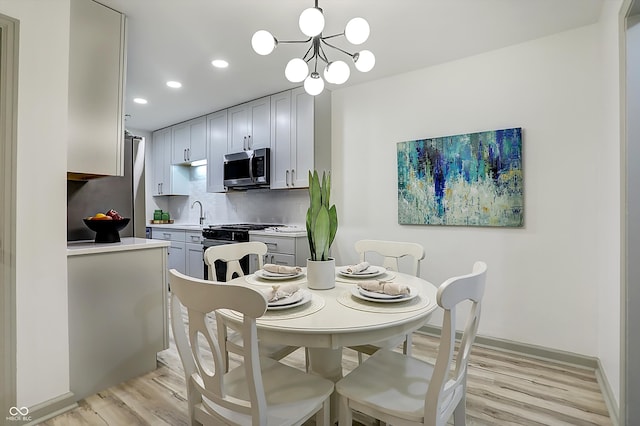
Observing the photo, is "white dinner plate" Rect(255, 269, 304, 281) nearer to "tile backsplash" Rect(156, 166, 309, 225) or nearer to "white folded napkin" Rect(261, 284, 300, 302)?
"white folded napkin" Rect(261, 284, 300, 302)

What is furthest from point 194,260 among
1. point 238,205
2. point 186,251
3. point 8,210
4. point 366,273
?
point 366,273

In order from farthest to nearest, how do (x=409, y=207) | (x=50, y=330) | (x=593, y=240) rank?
(x=409, y=207) → (x=593, y=240) → (x=50, y=330)

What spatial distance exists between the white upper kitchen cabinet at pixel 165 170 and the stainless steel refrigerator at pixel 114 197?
2.12m

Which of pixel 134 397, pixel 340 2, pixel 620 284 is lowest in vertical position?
pixel 134 397

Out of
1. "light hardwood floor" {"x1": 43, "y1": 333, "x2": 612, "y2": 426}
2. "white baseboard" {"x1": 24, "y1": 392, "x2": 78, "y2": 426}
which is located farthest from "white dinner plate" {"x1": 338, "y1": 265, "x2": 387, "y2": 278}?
"white baseboard" {"x1": 24, "y1": 392, "x2": 78, "y2": 426}

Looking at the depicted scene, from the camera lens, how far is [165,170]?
17.1ft

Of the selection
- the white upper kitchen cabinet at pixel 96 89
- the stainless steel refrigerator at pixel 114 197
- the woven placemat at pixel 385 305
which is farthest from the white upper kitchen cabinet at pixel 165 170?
the woven placemat at pixel 385 305

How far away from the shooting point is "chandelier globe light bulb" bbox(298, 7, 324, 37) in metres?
1.48

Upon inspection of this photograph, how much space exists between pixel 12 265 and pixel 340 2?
2335 mm

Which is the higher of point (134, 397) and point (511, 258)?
point (511, 258)

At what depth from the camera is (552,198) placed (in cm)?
240

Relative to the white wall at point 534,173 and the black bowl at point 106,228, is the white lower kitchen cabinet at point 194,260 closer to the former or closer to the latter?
the black bowl at point 106,228

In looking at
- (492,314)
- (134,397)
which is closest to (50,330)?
(134,397)

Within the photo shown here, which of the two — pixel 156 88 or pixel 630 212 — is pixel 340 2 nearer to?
pixel 630 212
